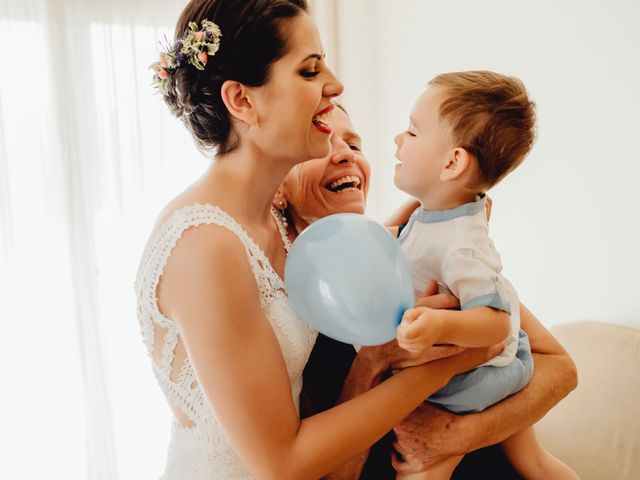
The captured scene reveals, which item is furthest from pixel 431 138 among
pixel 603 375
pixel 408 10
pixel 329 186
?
pixel 408 10

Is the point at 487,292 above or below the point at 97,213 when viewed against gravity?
above

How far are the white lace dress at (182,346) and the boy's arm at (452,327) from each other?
0.34 meters

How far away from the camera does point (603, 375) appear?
204cm

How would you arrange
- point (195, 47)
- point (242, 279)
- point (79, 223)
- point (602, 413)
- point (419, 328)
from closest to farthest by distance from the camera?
point (419, 328) → point (242, 279) → point (195, 47) → point (602, 413) → point (79, 223)

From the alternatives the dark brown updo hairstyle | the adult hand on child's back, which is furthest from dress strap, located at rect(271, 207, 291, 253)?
the adult hand on child's back

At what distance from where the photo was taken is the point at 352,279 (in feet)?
3.40

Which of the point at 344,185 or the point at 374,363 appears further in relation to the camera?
the point at 344,185

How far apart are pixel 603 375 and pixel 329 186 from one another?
1.17m

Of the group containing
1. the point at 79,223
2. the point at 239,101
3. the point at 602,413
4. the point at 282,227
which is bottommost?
the point at 602,413

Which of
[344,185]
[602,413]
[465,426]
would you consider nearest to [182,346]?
[465,426]

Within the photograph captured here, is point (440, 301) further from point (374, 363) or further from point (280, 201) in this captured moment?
point (280, 201)

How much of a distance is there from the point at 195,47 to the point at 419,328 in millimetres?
697

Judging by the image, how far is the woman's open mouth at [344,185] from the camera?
175 cm

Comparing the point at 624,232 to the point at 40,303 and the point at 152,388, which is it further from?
the point at 40,303
